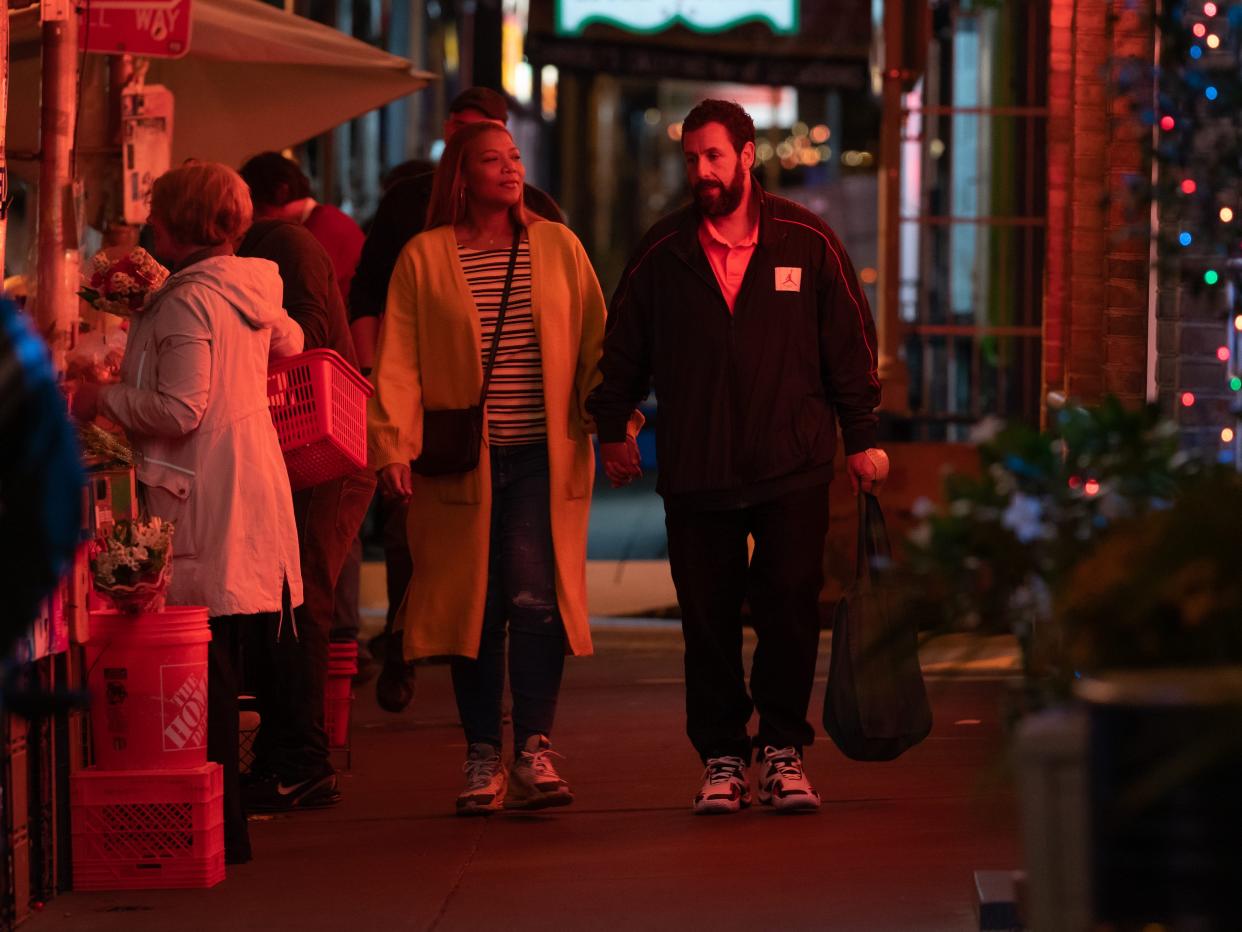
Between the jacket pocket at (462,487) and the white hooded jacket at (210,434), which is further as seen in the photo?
the jacket pocket at (462,487)

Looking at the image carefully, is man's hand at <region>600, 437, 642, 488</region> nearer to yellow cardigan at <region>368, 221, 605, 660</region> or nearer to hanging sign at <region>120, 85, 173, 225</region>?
yellow cardigan at <region>368, 221, 605, 660</region>

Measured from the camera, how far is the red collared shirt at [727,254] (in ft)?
21.6

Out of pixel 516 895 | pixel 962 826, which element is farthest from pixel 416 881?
pixel 962 826

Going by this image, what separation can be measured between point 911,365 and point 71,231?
5941mm

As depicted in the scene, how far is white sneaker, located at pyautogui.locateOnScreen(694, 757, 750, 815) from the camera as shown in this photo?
256 inches

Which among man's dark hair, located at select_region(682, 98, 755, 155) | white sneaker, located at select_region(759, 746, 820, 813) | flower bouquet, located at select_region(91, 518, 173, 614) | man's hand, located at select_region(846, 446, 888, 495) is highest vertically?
man's dark hair, located at select_region(682, 98, 755, 155)

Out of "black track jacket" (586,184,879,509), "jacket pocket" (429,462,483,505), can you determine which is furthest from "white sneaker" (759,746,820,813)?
"jacket pocket" (429,462,483,505)

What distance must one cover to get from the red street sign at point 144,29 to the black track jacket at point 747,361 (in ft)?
8.38

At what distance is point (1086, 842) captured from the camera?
2.47 m

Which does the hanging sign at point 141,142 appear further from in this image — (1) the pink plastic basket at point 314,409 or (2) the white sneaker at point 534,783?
(2) the white sneaker at point 534,783

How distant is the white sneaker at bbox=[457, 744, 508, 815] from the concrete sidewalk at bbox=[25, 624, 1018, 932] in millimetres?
49

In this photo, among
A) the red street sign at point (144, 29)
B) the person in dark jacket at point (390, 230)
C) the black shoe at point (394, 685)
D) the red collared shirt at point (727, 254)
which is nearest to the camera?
the red collared shirt at point (727, 254)

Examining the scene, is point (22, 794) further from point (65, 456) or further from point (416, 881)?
point (65, 456)

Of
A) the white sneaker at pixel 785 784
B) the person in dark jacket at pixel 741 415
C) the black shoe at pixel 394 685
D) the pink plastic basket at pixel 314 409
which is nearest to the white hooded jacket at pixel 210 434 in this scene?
the pink plastic basket at pixel 314 409
